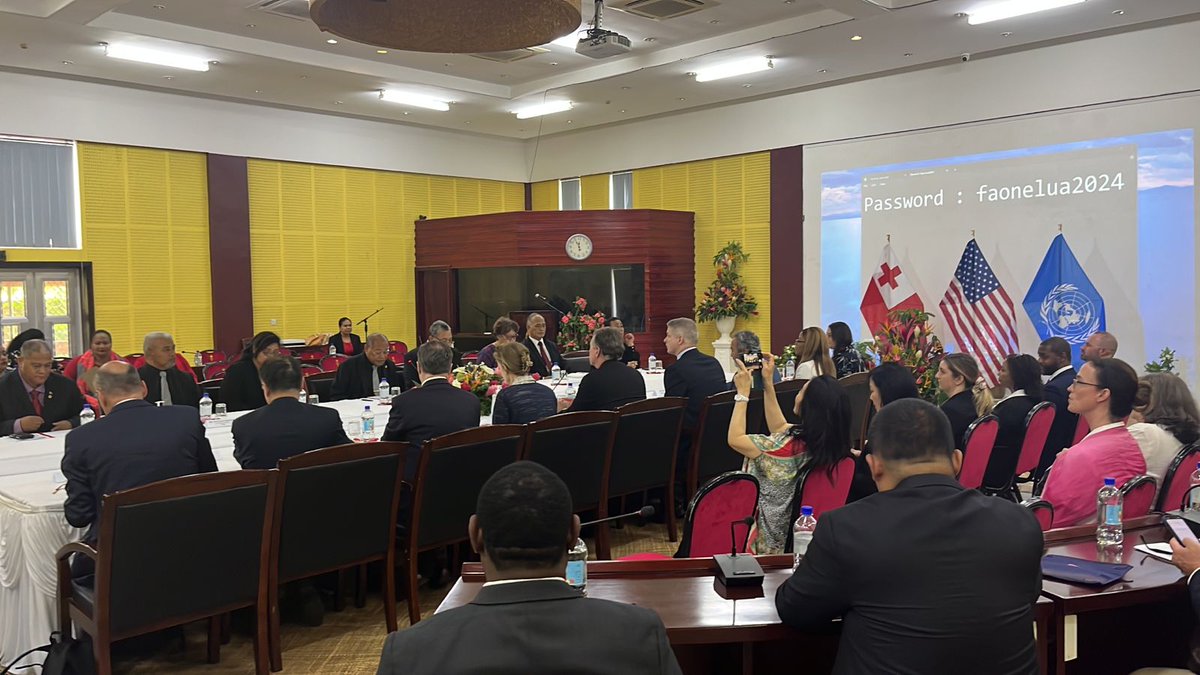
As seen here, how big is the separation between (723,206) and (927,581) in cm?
1201

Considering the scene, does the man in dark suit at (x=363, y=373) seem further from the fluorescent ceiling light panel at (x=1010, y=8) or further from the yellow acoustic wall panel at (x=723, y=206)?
the yellow acoustic wall panel at (x=723, y=206)

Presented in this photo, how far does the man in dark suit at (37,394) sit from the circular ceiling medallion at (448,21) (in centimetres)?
450

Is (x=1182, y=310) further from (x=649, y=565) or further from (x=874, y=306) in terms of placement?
Answer: (x=649, y=565)

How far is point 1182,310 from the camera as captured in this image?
9.54 metres

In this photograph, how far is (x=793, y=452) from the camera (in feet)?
12.4

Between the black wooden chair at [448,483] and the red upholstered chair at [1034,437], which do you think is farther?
the red upholstered chair at [1034,437]

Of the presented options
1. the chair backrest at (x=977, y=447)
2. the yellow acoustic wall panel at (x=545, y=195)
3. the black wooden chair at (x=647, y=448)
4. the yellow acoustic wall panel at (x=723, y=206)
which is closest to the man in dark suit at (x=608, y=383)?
the black wooden chair at (x=647, y=448)

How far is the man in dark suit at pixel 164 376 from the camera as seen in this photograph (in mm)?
6492

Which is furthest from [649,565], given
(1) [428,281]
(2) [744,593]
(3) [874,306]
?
(1) [428,281]

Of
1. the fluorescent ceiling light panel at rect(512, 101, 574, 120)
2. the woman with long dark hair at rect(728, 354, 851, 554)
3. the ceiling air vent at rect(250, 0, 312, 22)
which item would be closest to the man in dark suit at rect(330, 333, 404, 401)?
the ceiling air vent at rect(250, 0, 312, 22)

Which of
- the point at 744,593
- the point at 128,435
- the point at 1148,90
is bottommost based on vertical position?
the point at 744,593

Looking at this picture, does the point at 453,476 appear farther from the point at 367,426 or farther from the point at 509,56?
the point at 509,56

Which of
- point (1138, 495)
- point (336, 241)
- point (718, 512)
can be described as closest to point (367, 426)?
point (718, 512)

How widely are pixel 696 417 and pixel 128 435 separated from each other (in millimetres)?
3675
